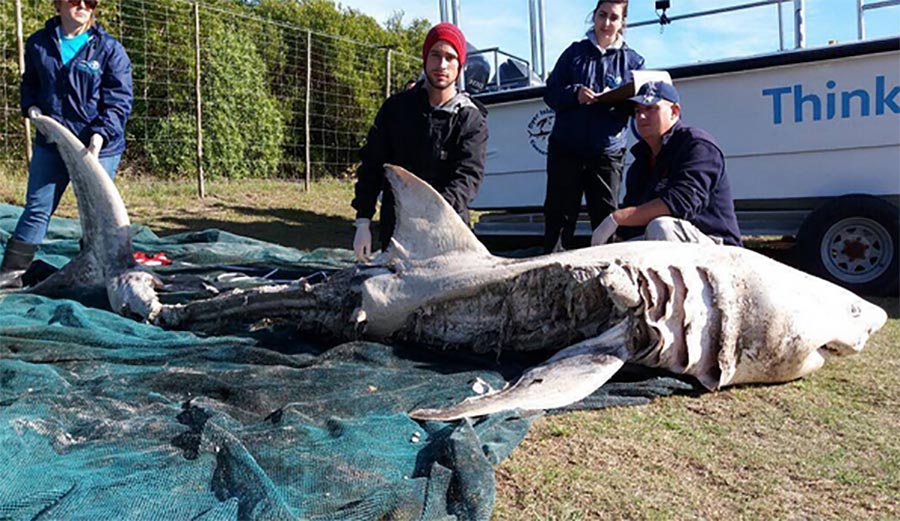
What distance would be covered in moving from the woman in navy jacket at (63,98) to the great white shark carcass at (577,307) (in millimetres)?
1917

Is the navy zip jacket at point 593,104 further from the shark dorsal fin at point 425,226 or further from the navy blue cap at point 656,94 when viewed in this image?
the shark dorsal fin at point 425,226

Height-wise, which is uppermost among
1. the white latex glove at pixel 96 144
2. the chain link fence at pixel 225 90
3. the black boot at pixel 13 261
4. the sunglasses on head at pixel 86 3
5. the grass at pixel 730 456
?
the chain link fence at pixel 225 90

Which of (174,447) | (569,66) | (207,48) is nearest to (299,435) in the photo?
(174,447)

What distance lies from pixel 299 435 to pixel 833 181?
17.5ft

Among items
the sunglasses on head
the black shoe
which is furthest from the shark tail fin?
Answer: the black shoe

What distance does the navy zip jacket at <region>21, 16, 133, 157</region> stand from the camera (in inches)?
205

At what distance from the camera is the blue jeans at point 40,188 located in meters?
5.25

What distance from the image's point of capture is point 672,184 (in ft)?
13.7

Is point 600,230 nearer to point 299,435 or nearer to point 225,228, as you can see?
point 299,435

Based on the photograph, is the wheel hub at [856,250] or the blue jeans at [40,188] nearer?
the blue jeans at [40,188]

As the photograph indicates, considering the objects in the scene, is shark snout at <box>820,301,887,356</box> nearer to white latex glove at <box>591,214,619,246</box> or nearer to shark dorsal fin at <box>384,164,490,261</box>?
white latex glove at <box>591,214,619,246</box>

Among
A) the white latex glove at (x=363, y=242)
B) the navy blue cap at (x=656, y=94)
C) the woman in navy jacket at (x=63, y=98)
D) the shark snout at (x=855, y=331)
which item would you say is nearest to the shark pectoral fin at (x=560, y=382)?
the shark snout at (x=855, y=331)

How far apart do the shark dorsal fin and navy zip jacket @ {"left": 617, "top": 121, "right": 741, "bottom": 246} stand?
1157 mm

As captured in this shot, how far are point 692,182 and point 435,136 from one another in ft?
4.70
